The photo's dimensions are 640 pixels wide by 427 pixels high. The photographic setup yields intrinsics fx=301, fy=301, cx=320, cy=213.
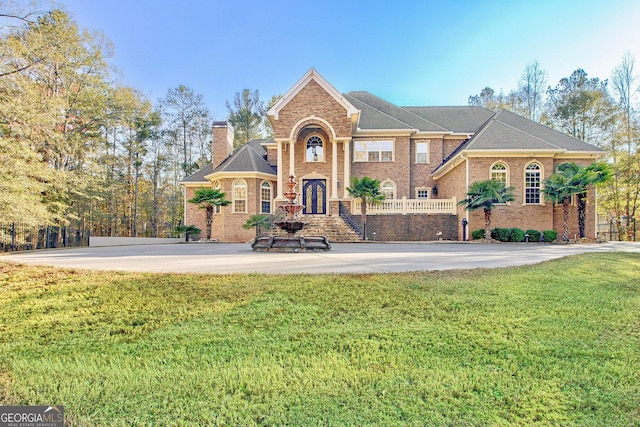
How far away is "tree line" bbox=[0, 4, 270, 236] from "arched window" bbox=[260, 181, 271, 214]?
10.3m

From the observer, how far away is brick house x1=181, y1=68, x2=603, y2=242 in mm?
17188

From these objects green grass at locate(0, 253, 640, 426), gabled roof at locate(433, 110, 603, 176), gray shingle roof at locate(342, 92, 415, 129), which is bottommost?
green grass at locate(0, 253, 640, 426)

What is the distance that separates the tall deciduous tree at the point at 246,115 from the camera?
115 ft

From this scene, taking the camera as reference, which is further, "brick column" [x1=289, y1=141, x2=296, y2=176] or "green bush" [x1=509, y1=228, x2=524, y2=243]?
"brick column" [x1=289, y1=141, x2=296, y2=176]

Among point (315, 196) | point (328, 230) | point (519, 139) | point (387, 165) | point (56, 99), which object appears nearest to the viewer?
point (56, 99)

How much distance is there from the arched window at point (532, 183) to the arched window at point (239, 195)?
55.9ft

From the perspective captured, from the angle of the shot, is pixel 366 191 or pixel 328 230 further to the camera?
pixel 328 230

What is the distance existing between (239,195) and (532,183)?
17861 millimetres

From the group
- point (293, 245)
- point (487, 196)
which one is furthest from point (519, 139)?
point (293, 245)

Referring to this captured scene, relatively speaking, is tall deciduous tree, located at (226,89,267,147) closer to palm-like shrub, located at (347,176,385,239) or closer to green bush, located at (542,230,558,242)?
palm-like shrub, located at (347,176,385,239)

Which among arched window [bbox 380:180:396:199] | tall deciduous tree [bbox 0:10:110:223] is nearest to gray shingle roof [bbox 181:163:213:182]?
tall deciduous tree [bbox 0:10:110:223]

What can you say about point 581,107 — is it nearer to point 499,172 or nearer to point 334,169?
point 499,172

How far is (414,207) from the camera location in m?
18.3

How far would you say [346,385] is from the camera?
7.47ft
